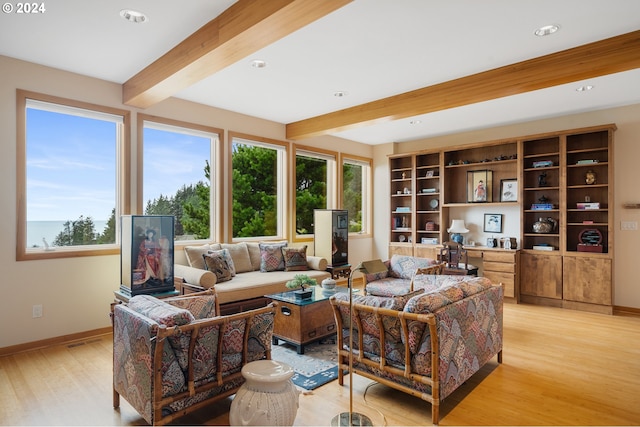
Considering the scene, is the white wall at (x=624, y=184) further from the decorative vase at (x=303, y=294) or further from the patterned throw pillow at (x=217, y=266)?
the patterned throw pillow at (x=217, y=266)

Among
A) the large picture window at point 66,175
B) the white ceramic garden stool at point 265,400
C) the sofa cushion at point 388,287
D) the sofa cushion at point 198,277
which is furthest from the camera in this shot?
the sofa cushion at point 388,287

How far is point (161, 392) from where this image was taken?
2.03 meters

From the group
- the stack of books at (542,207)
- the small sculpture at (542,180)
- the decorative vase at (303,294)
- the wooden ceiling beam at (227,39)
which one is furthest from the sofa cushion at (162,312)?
the small sculpture at (542,180)

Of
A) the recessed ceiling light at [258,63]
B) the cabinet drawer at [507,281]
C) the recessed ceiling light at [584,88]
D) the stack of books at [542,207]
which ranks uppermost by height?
the recessed ceiling light at [258,63]

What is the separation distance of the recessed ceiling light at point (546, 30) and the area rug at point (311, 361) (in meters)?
3.22

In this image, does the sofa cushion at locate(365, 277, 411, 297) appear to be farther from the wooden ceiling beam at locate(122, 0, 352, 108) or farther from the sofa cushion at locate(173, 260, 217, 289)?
the wooden ceiling beam at locate(122, 0, 352, 108)

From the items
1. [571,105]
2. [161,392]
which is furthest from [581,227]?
[161,392]

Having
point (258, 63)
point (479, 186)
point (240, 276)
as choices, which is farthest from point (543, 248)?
point (258, 63)

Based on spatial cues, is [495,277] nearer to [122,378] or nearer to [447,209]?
[447,209]

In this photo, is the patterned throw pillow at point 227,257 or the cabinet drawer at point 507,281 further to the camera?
the cabinet drawer at point 507,281

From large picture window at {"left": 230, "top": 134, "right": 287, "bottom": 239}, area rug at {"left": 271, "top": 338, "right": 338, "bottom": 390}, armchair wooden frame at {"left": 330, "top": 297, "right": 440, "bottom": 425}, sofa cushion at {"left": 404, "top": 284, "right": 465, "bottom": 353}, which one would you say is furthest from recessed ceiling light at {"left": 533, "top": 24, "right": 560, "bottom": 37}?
large picture window at {"left": 230, "top": 134, "right": 287, "bottom": 239}

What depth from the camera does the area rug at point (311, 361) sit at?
9.60 ft

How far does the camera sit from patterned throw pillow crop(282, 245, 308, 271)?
524cm

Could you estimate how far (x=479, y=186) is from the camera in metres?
6.42
